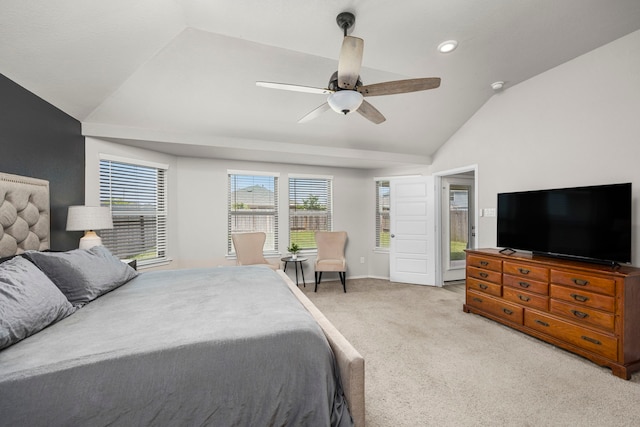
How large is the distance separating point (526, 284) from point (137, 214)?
195 inches

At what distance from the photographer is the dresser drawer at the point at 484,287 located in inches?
128

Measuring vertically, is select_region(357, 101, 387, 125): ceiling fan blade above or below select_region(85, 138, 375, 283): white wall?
above

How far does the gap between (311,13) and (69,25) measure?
69.8 inches

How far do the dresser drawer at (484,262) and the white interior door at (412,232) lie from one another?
1346mm

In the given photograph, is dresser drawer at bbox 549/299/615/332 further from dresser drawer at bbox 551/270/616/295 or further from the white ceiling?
the white ceiling

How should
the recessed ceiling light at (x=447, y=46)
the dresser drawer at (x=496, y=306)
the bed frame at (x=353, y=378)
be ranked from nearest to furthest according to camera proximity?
the bed frame at (x=353, y=378), the recessed ceiling light at (x=447, y=46), the dresser drawer at (x=496, y=306)

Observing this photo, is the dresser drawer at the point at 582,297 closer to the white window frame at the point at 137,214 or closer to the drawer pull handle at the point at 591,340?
the drawer pull handle at the point at 591,340

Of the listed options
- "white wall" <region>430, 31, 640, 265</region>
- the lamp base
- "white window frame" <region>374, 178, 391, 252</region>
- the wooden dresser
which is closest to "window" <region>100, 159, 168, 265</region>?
the lamp base

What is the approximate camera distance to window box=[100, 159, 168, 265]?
12.0ft

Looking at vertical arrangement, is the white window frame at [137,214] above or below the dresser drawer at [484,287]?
above

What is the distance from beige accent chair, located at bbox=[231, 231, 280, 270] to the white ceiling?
4.63 ft

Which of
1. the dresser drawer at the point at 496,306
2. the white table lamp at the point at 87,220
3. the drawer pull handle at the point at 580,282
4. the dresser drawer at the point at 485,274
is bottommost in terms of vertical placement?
the dresser drawer at the point at 496,306

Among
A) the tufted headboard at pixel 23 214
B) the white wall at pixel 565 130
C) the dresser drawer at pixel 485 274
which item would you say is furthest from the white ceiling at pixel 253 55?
the dresser drawer at pixel 485 274

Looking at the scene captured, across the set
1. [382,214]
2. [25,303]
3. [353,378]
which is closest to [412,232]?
[382,214]
